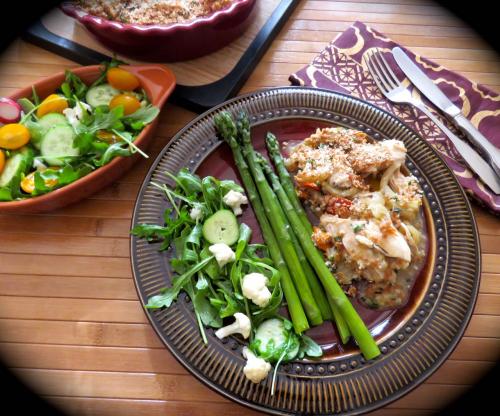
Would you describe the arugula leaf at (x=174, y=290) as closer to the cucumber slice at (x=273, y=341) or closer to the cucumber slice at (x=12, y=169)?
the cucumber slice at (x=273, y=341)

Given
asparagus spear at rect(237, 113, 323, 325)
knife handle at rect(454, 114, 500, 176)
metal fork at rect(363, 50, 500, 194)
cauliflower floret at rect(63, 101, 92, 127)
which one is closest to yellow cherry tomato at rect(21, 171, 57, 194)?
cauliflower floret at rect(63, 101, 92, 127)

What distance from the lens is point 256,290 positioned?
2.20 m

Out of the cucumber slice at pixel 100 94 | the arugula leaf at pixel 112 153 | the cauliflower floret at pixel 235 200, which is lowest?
the cauliflower floret at pixel 235 200

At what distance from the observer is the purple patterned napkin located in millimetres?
2982

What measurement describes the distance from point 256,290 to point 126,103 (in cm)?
156

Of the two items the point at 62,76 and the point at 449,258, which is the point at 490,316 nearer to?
the point at 449,258

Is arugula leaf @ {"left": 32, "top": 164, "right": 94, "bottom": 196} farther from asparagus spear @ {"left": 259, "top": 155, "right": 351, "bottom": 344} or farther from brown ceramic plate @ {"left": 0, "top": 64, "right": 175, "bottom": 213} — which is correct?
asparagus spear @ {"left": 259, "top": 155, "right": 351, "bottom": 344}

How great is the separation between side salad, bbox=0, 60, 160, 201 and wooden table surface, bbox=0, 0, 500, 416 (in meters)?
0.31

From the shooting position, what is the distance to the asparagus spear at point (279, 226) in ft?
7.75

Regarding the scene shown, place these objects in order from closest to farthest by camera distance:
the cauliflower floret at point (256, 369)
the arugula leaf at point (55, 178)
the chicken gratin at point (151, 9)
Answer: the cauliflower floret at point (256, 369) → the arugula leaf at point (55, 178) → the chicken gratin at point (151, 9)

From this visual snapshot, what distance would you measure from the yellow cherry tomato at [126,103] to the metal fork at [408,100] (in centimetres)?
180

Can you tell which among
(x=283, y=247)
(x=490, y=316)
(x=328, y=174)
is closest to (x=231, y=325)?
(x=283, y=247)

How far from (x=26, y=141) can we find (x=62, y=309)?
111cm

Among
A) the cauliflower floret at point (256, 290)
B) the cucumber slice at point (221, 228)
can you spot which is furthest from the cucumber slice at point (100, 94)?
the cauliflower floret at point (256, 290)
